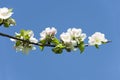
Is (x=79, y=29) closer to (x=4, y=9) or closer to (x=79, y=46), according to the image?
(x=79, y=46)

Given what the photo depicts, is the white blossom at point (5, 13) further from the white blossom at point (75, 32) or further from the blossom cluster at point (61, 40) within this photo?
the white blossom at point (75, 32)

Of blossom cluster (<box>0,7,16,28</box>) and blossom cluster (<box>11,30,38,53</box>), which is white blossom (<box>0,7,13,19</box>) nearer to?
blossom cluster (<box>0,7,16,28</box>)

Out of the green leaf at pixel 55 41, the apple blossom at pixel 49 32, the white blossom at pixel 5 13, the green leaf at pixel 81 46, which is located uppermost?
the apple blossom at pixel 49 32

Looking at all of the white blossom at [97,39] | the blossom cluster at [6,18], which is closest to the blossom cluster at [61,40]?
the white blossom at [97,39]

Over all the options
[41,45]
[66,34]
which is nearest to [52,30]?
[66,34]

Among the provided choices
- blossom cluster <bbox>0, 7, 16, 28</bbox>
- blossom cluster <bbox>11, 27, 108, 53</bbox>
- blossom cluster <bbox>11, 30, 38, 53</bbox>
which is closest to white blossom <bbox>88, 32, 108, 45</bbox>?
blossom cluster <bbox>11, 27, 108, 53</bbox>

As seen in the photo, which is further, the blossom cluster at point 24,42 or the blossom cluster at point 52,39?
the blossom cluster at point 24,42
